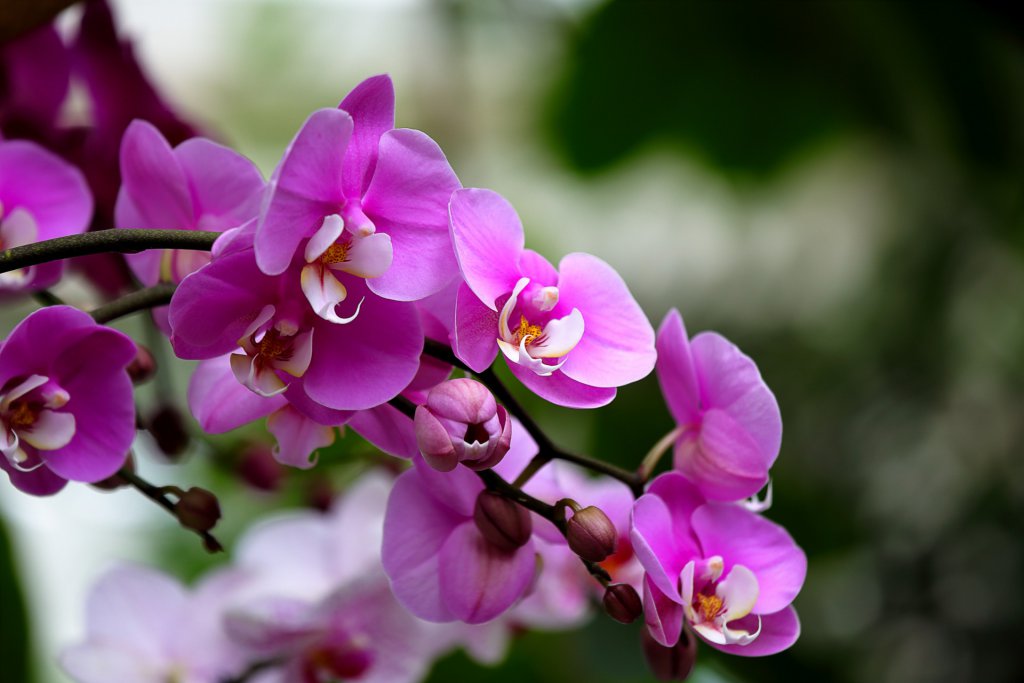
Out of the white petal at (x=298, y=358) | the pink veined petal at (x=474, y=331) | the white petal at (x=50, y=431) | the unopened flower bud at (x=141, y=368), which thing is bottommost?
the unopened flower bud at (x=141, y=368)

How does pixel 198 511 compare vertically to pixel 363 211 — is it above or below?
below

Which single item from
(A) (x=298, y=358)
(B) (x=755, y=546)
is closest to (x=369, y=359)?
(A) (x=298, y=358)

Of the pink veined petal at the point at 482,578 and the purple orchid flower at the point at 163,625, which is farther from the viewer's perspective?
the purple orchid flower at the point at 163,625

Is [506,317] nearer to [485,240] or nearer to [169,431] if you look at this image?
[485,240]

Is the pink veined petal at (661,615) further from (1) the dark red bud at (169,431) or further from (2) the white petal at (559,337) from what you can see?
(1) the dark red bud at (169,431)

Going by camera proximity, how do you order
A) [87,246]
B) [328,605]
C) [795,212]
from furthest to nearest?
[795,212] < [328,605] < [87,246]

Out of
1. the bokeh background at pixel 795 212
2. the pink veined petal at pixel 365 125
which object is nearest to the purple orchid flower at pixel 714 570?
the pink veined petal at pixel 365 125
